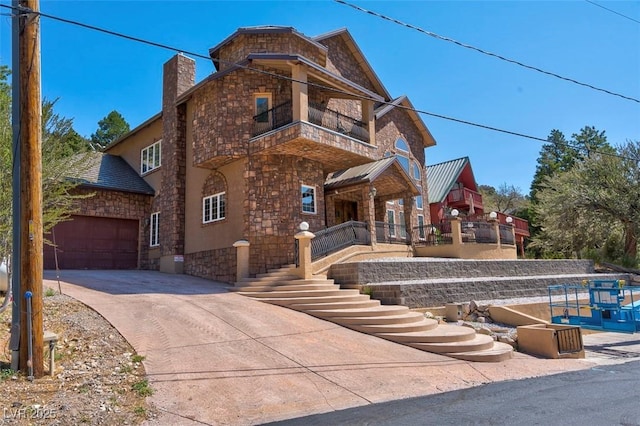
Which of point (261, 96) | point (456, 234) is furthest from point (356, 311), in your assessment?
point (456, 234)

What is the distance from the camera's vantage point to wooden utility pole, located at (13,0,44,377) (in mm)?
6383

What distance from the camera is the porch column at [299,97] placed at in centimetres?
1574

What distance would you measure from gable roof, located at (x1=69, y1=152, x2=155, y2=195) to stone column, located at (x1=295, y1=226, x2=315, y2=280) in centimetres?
1155

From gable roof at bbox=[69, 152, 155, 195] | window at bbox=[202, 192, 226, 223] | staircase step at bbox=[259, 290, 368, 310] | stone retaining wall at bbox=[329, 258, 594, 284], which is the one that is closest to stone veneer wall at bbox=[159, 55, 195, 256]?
window at bbox=[202, 192, 226, 223]

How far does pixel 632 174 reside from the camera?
25.5 meters

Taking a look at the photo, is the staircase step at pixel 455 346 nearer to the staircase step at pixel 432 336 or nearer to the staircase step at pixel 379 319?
the staircase step at pixel 432 336

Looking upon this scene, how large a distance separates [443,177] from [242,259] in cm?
2377

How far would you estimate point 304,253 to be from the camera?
13.9m

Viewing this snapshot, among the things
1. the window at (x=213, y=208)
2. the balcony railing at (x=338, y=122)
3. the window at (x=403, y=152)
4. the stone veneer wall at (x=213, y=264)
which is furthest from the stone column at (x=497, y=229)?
the window at (x=213, y=208)

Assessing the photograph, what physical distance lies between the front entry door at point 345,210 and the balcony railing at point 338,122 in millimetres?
3760

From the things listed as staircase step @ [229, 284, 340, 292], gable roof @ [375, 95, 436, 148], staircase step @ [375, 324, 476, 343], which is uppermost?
gable roof @ [375, 95, 436, 148]

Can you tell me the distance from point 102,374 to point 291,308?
612 centimetres

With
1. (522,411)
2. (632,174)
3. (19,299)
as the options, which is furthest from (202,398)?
(632,174)

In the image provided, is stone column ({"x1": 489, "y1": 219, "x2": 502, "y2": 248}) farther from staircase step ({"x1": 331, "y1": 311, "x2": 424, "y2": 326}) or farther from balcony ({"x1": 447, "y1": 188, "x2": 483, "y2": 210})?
staircase step ({"x1": 331, "y1": 311, "x2": 424, "y2": 326})
